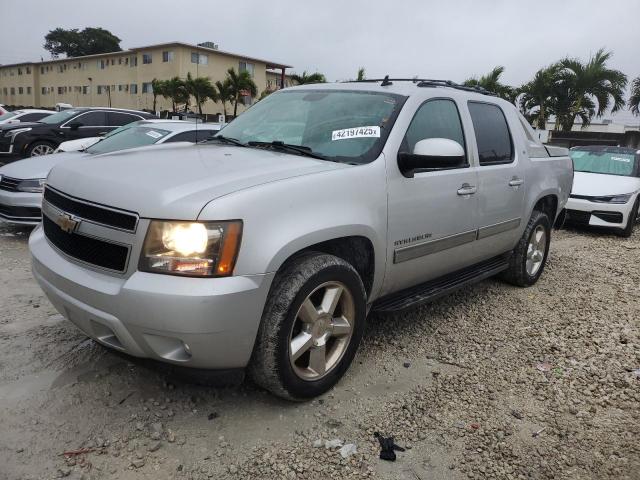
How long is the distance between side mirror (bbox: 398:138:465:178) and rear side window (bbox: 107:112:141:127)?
1000cm

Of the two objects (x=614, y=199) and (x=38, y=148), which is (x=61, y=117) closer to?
(x=38, y=148)

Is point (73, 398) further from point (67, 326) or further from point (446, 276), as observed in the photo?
point (446, 276)

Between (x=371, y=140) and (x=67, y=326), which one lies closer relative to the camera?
(x=371, y=140)

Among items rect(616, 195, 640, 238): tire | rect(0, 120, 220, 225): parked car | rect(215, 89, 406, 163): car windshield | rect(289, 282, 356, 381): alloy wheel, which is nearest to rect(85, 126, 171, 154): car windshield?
rect(0, 120, 220, 225): parked car

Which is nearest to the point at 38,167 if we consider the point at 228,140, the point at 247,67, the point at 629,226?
the point at 228,140

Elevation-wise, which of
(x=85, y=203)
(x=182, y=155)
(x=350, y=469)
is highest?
(x=182, y=155)

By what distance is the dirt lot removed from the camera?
7.90 ft

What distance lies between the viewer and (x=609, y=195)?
27.1ft

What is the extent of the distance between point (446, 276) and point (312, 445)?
1.84 m

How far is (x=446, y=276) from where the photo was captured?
3.91 metres

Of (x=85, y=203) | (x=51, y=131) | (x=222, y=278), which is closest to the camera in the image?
(x=222, y=278)

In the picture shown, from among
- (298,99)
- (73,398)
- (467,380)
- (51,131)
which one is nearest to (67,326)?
(73,398)

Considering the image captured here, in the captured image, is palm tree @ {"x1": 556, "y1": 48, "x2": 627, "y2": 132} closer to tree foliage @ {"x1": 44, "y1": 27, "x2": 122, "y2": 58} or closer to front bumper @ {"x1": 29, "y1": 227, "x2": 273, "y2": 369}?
front bumper @ {"x1": 29, "y1": 227, "x2": 273, "y2": 369}

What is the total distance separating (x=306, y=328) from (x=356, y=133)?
1.25 meters
